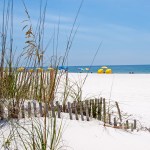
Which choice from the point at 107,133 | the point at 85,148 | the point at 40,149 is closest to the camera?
the point at 40,149

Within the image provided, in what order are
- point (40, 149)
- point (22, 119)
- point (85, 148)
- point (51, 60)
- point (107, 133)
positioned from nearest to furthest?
point (40, 149)
point (85, 148)
point (22, 119)
point (107, 133)
point (51, 60)

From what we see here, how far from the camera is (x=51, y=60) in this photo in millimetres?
3611

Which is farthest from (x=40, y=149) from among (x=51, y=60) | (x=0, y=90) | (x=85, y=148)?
(x=51, y=60)

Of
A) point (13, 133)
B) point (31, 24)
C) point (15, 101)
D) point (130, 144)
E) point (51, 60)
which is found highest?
point (31, 24)

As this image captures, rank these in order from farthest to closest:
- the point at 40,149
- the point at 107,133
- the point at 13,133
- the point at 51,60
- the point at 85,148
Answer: the point at 51,60 → the point at 107,133 → the point at 85,148 → the point at 13,133 → the point at 40,149

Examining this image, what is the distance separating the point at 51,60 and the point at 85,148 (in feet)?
3.77

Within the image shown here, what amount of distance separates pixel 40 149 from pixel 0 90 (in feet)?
3.16

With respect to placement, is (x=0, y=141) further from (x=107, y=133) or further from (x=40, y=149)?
(x=107, y=133)

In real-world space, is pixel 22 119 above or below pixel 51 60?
below

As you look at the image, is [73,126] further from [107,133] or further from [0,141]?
[0,141]

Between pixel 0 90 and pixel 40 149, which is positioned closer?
pixel 40 149

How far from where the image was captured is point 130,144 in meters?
3.19

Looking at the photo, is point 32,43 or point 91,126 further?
point 91,126

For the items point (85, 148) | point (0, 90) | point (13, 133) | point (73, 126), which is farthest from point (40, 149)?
point (0, 90)
